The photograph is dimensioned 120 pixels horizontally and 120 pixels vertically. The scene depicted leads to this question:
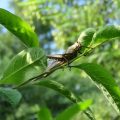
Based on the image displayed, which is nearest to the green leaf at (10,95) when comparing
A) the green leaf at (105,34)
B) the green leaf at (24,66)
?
the green leaf at (24,66)

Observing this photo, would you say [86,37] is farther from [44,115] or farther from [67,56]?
[44,115]

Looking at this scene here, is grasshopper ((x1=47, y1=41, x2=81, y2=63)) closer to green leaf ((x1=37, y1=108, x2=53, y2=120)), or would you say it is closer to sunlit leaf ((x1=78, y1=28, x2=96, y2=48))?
sunlit leaf ((x1=78, y1=28, x2=96, y2=48))

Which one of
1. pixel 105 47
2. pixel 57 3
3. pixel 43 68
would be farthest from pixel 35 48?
pixel 105 47

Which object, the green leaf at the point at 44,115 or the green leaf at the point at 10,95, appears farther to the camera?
the green leaf at the point at 10,95

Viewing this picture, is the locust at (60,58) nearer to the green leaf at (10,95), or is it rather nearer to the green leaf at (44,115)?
the green leaf at (10,95)

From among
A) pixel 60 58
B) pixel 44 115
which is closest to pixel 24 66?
pixel 60 58

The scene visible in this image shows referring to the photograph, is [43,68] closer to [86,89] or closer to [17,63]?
[17,63]

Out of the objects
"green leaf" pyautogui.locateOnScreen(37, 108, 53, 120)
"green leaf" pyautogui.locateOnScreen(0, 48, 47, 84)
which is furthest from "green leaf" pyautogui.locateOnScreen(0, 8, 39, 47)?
"green leaf" pyautogui.locateOnScreen(37, 108, 53, 120)
